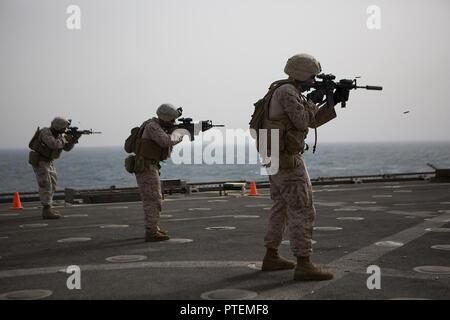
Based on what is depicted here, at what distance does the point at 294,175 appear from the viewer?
586cm

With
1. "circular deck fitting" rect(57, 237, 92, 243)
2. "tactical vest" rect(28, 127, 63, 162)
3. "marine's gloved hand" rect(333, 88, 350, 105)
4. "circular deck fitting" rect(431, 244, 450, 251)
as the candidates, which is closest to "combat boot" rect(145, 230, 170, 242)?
"circular deck fitting" rect(57, 237, 92, 243)

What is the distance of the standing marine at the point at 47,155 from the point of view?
479 inches

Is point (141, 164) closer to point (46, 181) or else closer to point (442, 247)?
point (46, 181)

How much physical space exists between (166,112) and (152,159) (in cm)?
80

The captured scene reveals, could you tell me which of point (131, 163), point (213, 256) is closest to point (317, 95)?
point (213, 256)

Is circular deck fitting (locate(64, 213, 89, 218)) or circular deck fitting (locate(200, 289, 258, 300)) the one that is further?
circular deck fitting (locate(64, 213, 89, 218))

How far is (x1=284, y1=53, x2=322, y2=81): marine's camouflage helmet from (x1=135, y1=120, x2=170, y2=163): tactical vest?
348 centimetres

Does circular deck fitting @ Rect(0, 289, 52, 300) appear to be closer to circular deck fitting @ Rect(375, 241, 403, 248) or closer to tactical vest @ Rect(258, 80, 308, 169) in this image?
tactical vest @ Rect(258, 80, 308, 169)

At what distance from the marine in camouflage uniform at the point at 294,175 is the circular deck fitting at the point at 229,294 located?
2.53 ft

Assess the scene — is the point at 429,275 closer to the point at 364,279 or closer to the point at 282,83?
the point at 364,279

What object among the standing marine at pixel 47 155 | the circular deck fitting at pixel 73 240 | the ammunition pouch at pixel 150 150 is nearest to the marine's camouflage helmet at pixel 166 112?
the ammunition pouch at pixel 150 150

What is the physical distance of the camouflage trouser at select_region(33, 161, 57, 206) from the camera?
1216 cm

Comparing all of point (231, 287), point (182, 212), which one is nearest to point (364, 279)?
point (231, 287)

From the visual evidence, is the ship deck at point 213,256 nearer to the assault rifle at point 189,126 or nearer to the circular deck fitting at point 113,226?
the circular deck fitting at point 113,226
